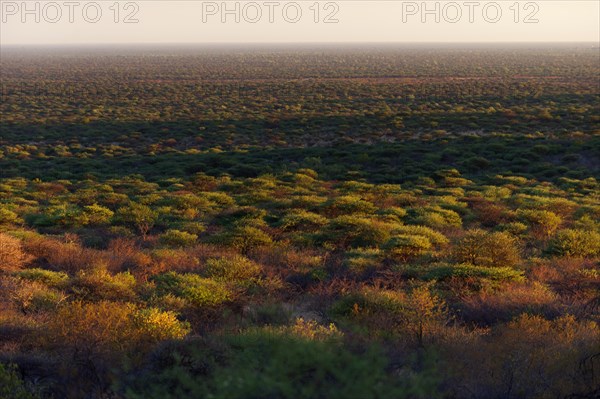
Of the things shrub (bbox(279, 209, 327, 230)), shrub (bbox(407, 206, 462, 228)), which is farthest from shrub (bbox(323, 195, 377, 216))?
shrub (bbox(279, 209, 327, 230))

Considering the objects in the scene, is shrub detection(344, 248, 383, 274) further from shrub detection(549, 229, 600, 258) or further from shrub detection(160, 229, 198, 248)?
shrub detection(549, 229, 600, 258)

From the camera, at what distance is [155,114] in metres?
43.8

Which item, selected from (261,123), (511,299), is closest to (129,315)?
(511,299)

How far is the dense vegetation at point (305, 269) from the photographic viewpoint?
4996mm

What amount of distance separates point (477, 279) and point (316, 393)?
5.86 metres

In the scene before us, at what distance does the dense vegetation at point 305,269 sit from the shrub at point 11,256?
4cm

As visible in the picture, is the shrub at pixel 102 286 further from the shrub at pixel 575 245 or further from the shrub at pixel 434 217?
the shrub at pixel 575 245

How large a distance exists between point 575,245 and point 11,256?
1186 centimetres

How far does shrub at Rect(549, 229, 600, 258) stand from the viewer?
10750 mm

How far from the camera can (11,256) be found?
957 centimetres

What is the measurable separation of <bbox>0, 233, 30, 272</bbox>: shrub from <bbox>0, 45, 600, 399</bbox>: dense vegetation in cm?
4

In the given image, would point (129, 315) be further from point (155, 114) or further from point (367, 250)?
point (155, 114)

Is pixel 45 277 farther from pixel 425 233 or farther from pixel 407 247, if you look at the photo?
pixel 425 233

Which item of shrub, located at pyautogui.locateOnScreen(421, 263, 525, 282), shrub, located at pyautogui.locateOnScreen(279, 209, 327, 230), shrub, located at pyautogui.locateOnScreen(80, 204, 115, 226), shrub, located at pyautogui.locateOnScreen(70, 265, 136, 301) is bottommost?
shrub, located at pyautogui.locateOnScreen(421, 263, 525, 282)
